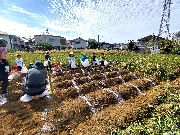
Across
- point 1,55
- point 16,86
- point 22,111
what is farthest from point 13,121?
point 16,86

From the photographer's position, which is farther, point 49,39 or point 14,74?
point 49,39

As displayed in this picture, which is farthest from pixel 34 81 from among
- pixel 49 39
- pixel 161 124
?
pixel 49 39

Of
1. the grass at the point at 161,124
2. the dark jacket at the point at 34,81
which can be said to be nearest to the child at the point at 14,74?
the dark jacket at the point at 34,81

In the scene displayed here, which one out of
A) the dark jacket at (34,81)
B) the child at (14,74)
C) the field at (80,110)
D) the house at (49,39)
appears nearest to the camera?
the field at (80,110)

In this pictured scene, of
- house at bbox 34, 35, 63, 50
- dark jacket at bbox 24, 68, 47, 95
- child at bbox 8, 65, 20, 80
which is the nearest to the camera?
dark jacket at bbox 24, 68, 47, 95

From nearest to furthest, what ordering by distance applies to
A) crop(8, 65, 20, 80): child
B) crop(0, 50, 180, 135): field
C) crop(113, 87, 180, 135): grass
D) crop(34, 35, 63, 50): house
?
crop(113, 87, 180, 135): grass → crop(0, 50, 180, 135): field → crop(8, 65, 20, 80): child → crop(34, 35, 63, 50): house

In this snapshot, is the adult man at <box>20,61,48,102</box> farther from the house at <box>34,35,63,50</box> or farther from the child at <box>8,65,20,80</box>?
the house at <box>34,35,63,50</box>

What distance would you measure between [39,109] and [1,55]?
2593 millimetres

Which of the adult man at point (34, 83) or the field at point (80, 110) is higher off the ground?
the adult man at point (34, 83)

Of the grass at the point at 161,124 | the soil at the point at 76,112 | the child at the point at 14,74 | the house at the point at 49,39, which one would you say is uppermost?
the house at the point at 49,39

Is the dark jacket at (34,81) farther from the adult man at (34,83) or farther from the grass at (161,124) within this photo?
the grass at (161,124)

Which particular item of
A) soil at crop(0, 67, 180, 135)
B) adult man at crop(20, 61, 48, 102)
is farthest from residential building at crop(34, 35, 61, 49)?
adult man at crop(20, 61, 48, 102)

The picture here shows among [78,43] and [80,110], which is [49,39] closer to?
[78,43]

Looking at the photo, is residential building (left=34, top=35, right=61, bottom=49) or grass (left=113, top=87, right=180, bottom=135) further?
residential building (left=34, top=35, right=61, bottom=49)
